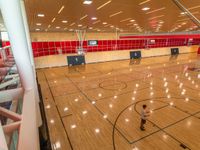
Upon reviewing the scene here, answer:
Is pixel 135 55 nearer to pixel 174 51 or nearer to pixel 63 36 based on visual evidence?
pixel 174 51

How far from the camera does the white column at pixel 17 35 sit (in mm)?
1332

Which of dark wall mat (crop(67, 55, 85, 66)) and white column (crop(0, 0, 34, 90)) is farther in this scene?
dark wall mat (crop(67, 55, 85, 66))

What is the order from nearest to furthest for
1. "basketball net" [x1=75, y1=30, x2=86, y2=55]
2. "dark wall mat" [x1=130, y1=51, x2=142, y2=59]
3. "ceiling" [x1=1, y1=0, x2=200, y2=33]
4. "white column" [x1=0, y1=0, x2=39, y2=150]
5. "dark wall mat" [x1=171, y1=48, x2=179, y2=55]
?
"white column" [x1=0, y1=0, x2=39, y2=150] → "ceiling" [x1=1, y1=0, x2=200, y2=33] → "basketball net" [x1=75, y1=30, x2=86, y2=55] → "dark wall mat" [x1=130, y1=51, x2=142, y2=59] → "dark wall mat" [x1=171, y1=48, x2=179, y2=55]

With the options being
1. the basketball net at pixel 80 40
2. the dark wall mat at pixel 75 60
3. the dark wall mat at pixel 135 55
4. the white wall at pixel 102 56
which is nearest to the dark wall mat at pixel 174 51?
the white wall at pixel 102 56

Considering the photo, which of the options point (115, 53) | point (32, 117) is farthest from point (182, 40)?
point (32, 117)

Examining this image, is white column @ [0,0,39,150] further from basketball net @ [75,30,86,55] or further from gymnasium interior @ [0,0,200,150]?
basketball net @ [75,30,86,55]

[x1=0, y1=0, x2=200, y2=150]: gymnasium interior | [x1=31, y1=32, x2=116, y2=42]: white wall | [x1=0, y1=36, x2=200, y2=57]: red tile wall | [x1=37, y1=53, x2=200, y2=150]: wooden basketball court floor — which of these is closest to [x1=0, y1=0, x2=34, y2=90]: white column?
[x1=0, y1=0, x2=200, y2=150]: gymnasium interior

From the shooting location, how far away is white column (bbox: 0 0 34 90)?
4.37ft

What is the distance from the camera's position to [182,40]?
1994cm

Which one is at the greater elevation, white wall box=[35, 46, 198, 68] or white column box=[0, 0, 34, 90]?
white column box=[0, 0, 34, 90]

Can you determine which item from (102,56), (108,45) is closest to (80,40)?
(102,56)

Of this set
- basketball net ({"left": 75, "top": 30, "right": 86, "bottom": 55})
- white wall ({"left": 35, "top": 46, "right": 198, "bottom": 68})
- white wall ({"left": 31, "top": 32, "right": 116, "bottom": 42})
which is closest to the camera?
white wall ({"left": 35, "top": 46, "right": 198, "bottom": 68})

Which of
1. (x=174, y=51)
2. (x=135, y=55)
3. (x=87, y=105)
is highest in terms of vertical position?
(x=174, y=51)

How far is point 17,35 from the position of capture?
55.0 inches
